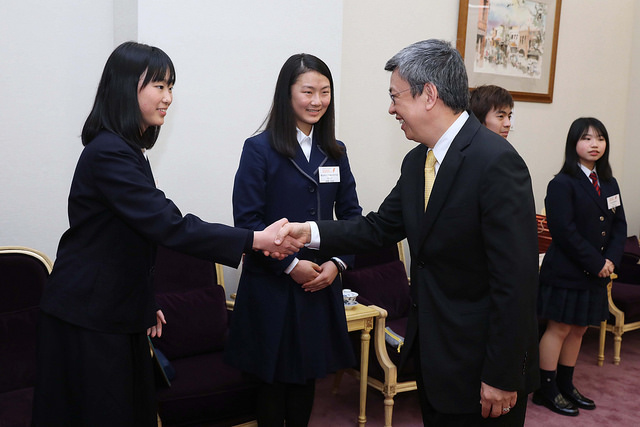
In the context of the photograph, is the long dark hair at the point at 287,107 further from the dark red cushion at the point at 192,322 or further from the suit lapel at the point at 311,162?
the dark red cushion at the point at 192,322

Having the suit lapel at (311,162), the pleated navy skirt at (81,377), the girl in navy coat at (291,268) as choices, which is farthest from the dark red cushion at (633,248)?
the pleated navy skirt at (81,377)

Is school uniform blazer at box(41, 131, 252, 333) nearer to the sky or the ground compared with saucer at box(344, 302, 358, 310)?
nearer to the sky

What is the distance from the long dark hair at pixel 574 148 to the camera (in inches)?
139

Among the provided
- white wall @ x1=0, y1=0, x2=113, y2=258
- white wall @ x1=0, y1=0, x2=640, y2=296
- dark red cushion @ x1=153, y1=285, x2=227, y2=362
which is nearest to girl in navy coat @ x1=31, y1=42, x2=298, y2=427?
dark red cushion @ x1=153, y1=285, x2=227, y2=362

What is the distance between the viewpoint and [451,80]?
176 cm

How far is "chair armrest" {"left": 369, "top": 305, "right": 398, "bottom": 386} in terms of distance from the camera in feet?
10.7

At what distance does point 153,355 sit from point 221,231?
0.70 meters

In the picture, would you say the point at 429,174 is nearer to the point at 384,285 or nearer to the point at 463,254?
the point at 463,254

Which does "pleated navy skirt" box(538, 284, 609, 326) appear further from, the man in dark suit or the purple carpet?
the man in dark suit

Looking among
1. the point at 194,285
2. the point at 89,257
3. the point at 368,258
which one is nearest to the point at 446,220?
the point at 89,257

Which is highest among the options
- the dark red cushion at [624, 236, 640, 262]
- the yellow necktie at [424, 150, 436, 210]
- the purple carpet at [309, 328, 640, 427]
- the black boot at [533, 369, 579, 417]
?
the yellow necktie at [424, 150, 436, 210]

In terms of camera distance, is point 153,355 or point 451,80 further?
point 153,355

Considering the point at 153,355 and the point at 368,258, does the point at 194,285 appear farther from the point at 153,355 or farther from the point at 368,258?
the point at 368,258

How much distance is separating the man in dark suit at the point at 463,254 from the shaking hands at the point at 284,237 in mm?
509
